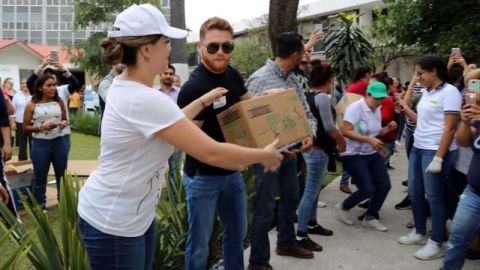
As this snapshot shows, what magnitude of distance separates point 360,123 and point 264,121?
2.44 metres

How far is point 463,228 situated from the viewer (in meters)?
3.32

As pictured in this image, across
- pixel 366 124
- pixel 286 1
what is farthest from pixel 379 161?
pixel 286 1

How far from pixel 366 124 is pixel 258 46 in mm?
30332

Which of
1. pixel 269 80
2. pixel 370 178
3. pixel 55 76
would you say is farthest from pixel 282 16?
pixel 55 76

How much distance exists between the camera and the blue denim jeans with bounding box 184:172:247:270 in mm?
3027

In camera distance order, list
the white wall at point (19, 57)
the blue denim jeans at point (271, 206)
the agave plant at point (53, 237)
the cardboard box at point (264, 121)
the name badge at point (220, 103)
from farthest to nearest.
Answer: the white wall at point (19, 57) < the blue denim jeans at point (271, 206) < the name badge at point (220, 103) < the cardboard box at point (264, 121) < the agave plant at point (53, 237)

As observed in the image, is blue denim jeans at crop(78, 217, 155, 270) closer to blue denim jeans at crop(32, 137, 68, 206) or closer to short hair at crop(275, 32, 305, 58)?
short hair at crop(275, 32, 305, 58)

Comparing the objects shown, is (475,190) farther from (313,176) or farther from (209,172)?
(209,172)

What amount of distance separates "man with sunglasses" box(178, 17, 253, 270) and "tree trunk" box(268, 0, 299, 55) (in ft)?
11.4

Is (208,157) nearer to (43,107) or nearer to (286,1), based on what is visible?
(43,107)

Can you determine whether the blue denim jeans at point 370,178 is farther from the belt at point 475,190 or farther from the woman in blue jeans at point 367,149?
the belt at point 475,190

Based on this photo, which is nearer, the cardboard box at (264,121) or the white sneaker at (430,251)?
the cardboard box at (264,121)

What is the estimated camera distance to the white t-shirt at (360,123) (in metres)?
5.09

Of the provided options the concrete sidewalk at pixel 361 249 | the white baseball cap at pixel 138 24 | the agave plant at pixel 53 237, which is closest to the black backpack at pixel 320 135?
the concrete sidewalk at pixel 361 249
